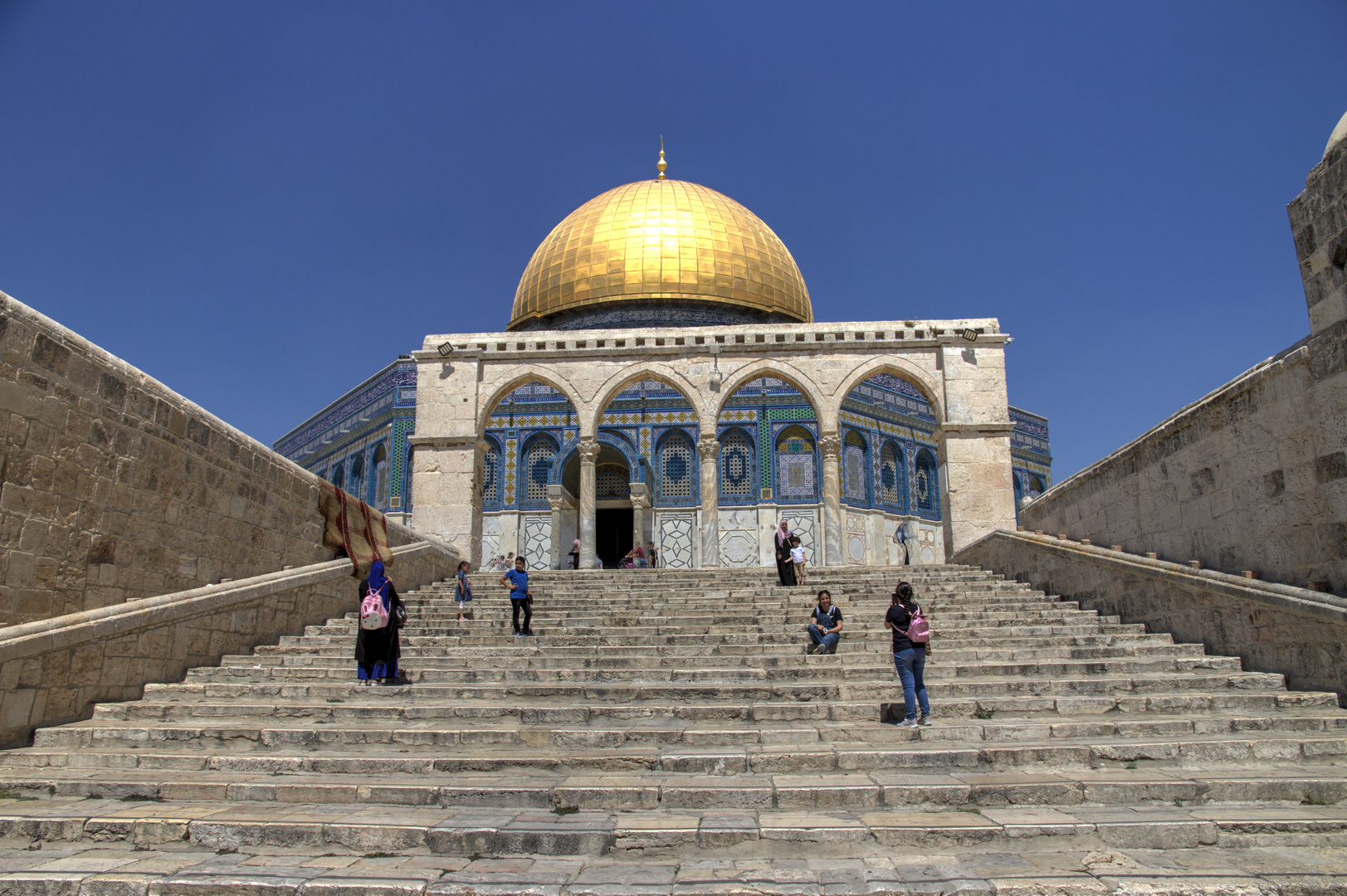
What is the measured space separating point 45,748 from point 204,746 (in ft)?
2.52

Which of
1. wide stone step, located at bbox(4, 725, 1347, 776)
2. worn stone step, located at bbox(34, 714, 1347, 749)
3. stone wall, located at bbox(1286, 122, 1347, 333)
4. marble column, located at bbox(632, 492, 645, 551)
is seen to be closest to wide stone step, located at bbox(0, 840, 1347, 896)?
wide stone step, located at bbox(4, 725, 1347, 776)

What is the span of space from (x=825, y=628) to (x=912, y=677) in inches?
54.5

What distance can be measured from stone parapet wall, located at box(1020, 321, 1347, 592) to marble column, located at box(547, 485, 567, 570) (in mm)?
13422

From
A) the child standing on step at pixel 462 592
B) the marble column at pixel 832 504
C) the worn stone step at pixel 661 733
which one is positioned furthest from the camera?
the marble column at pixel 832 504

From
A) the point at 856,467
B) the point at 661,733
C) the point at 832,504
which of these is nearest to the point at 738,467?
the point at 856,467

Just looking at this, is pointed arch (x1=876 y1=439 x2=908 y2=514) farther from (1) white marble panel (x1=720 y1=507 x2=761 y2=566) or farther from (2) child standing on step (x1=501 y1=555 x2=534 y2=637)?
(2) child standing on step (x1=501 y1=555 x2=534 y2=637)

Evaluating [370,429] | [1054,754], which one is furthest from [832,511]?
[370,429]

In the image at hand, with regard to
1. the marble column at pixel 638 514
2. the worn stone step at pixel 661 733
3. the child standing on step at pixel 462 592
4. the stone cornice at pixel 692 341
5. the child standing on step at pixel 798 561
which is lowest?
the worn stone step at pixel 661 733

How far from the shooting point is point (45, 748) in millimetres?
4590

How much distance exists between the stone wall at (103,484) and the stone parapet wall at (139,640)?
22 cm

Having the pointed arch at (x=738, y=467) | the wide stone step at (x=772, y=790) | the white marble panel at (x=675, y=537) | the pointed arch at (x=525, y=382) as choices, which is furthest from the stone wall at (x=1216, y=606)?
the pointed arch at (x=738, y=467)

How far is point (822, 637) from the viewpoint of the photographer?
6.28m

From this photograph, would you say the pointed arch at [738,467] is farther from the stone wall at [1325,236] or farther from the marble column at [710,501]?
the stone wall at [1325,236]

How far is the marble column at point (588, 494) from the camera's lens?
12734mm
